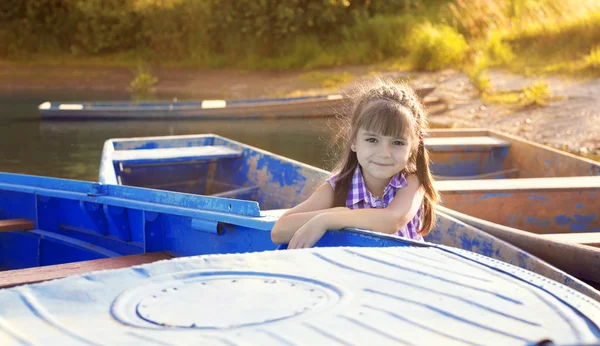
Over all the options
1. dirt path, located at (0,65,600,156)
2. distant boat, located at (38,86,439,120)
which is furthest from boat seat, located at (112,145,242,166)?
distant boat, located at (38,86,439,120)

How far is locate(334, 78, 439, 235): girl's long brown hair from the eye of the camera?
9.56ft

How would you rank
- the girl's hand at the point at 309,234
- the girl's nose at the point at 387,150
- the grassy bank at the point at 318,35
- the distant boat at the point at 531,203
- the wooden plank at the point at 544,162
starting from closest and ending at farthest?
the girl's hand at the point at 309,234 → the girl's nose at the point at 387,150 → the distant boat at the point at 531,203 → the wooden plank at the point at 544,162 → the grassy bank at the point at 318,35

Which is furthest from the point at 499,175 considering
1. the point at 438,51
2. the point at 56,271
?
the point at 438,51

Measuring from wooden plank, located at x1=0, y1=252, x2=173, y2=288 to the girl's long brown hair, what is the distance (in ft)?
3.09

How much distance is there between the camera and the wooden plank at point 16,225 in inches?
169

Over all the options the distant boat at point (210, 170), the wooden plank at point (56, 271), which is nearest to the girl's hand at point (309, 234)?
the wooden plank at point (56, 271)

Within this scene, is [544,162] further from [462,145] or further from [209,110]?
[209,110]

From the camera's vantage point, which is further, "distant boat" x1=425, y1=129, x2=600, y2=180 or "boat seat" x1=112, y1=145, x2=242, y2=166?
"distant boat" x1=425, y1=129, x2=600, y2=180

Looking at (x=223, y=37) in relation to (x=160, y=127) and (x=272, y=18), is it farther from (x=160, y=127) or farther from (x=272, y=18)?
(x=160, y=127)

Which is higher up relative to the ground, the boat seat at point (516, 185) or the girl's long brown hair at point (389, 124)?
the girl's long brown hair at point (389, 124)

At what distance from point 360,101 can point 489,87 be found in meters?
8.90

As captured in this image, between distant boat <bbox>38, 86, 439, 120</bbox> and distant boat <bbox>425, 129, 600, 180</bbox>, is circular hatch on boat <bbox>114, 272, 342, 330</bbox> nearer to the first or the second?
distant boat <bbox>425, 129, 600, 180</bbox>

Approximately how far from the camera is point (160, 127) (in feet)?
37.7

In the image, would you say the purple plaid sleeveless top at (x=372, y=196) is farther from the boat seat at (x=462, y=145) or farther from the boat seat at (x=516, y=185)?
the boat seat at (x=462, y=145)
